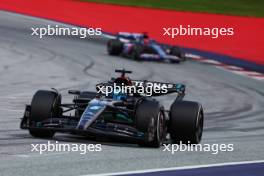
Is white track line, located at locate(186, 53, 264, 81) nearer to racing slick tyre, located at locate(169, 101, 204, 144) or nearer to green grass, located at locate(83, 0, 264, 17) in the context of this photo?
green grass, located at locate(83, 0, 264, 17)

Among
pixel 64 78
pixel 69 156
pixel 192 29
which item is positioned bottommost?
pixel 69 156

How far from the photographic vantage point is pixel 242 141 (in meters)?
13.6

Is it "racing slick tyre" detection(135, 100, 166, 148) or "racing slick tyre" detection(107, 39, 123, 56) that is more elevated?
"racing slick tyre" detection(107, 39, 123, 56)

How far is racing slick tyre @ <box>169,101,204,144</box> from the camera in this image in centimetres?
1239

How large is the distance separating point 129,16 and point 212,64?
9.00 meters

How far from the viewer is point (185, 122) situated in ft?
40.8

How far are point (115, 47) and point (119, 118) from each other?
58.5ft

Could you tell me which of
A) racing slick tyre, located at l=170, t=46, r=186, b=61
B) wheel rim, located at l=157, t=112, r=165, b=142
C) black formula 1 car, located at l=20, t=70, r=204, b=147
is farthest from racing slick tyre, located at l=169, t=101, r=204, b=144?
racing slick tyre, located at l=170, t=46, r=186, b=61

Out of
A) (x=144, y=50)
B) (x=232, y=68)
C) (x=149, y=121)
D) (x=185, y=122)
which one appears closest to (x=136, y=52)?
(x=144, y=50)

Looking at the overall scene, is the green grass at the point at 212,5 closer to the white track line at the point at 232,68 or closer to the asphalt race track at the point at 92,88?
the asphalt race track at the point at 92,88

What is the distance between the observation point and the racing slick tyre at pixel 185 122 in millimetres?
12391

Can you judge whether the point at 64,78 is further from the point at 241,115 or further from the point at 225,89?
the point at 241,115

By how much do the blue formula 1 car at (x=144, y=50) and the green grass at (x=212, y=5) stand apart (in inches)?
381

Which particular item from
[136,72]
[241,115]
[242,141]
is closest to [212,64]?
[136,72]
